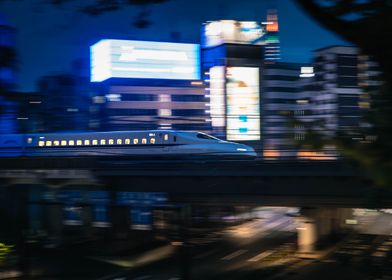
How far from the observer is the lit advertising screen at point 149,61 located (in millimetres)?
56062

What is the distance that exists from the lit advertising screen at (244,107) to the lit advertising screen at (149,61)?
5180 millimetres

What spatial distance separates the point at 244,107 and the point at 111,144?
35.3 feet

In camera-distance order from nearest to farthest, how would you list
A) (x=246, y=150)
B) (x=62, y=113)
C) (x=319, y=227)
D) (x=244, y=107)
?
1. (x=246, y=150)
2. (x=62, y=113)
3. (x=319, y=227)
4. (x=244, y=107)

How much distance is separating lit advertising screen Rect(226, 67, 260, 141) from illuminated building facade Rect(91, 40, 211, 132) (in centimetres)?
525

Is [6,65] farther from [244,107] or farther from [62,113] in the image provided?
[244,107]

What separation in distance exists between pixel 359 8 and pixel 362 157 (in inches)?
36.8

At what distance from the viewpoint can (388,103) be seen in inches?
131

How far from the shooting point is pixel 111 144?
24984mm

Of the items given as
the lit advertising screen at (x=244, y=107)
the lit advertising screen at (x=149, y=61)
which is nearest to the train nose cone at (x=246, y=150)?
the lit advertising screen at (x=244, y=107)

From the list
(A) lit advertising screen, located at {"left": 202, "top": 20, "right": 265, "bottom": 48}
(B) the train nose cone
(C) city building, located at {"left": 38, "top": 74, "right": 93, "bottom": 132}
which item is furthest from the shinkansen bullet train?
(A) lit advertising screen, located at {"left": 202, "top": 20, "right": 265, "bottom": 48}

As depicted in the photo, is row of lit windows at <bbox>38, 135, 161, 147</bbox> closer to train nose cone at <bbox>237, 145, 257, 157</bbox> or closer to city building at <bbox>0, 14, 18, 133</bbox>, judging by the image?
train nose cone at <bbox>237, 145, 257, 157</bbox>

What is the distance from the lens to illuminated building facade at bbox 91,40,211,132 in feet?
182

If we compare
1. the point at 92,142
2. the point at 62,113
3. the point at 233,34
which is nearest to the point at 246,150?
the point at 62,113

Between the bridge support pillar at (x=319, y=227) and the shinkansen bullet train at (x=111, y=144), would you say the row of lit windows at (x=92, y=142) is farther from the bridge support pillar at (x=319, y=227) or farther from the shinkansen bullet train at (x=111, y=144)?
the bridge support pillar at (x=319, y=227)
